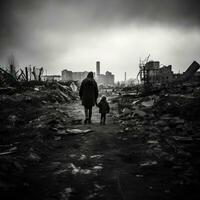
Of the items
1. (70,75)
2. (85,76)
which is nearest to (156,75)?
(70,75)

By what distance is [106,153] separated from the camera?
302 centimetres

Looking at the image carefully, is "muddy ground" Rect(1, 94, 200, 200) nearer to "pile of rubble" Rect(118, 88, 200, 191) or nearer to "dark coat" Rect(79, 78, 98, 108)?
"pile of rubble" Rect(118, 88, 200, 191)

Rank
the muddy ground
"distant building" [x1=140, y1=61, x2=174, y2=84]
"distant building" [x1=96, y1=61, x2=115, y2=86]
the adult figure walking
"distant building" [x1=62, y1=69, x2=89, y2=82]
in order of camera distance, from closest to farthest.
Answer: the muddy ground, the adult figure walking, "distant building" [x1=140, y1=61, x2=174, y2=84], "distant building" [x1=62, y1=69, x2=89, y2=82], "distant building" [x1=96, y1=61, x2=115, y2=86]

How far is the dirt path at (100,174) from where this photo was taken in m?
1.82

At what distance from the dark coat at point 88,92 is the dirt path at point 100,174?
217 centimetres

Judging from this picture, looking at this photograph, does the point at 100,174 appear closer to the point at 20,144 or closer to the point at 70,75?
the point at 20,144

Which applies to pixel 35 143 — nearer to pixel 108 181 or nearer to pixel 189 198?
pixel 108 181

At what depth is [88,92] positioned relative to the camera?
5641mm

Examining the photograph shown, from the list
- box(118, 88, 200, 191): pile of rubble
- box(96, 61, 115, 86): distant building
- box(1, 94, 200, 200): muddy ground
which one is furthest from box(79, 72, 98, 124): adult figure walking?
box(96, 61, 115, 86): distant building

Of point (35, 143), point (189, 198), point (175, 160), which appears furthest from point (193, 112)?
point (35, 143)

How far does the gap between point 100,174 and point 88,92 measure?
365 centimetres

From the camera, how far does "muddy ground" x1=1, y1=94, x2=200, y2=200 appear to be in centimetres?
180

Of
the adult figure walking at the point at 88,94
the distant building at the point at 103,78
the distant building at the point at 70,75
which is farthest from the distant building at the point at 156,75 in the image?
the distant building at the point at 103,78

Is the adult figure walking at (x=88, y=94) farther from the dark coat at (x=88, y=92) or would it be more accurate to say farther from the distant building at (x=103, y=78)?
the distant building at (x=103, y=78)
